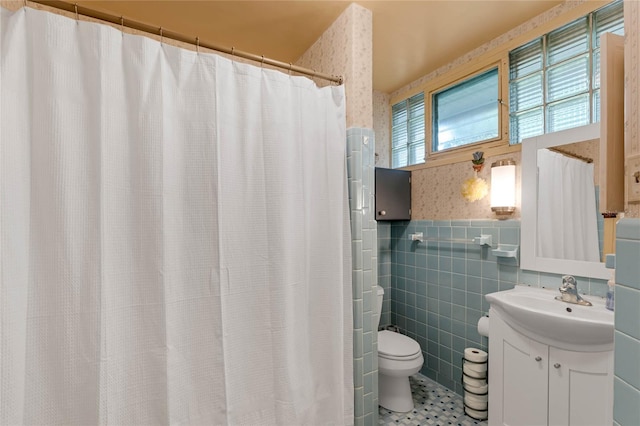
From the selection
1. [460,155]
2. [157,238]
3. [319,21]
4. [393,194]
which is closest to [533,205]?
[460,155]

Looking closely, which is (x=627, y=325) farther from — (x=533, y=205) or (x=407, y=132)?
(x=407, y=132)

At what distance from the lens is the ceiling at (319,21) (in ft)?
5.49

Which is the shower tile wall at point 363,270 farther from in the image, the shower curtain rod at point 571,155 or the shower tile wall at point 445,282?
the shower curtain rod at point 571,155

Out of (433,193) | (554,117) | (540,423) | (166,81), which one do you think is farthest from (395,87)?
(540,423)

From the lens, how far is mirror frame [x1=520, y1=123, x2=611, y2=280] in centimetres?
168

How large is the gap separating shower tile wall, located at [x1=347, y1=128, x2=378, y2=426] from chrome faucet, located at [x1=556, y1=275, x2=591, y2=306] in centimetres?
98

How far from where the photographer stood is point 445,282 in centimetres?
233

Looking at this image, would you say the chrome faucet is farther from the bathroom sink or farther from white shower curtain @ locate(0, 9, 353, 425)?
white shower curtain @ locate(0, 9, 353, 425)

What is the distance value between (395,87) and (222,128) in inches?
81.9

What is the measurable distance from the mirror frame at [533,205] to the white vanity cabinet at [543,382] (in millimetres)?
432

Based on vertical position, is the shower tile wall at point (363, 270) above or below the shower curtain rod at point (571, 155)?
below

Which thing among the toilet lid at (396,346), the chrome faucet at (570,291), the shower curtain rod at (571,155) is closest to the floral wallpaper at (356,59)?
the shower curtain rod at (571,155)

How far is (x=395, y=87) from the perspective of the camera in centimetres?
279

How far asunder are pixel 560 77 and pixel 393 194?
1.26 meters
